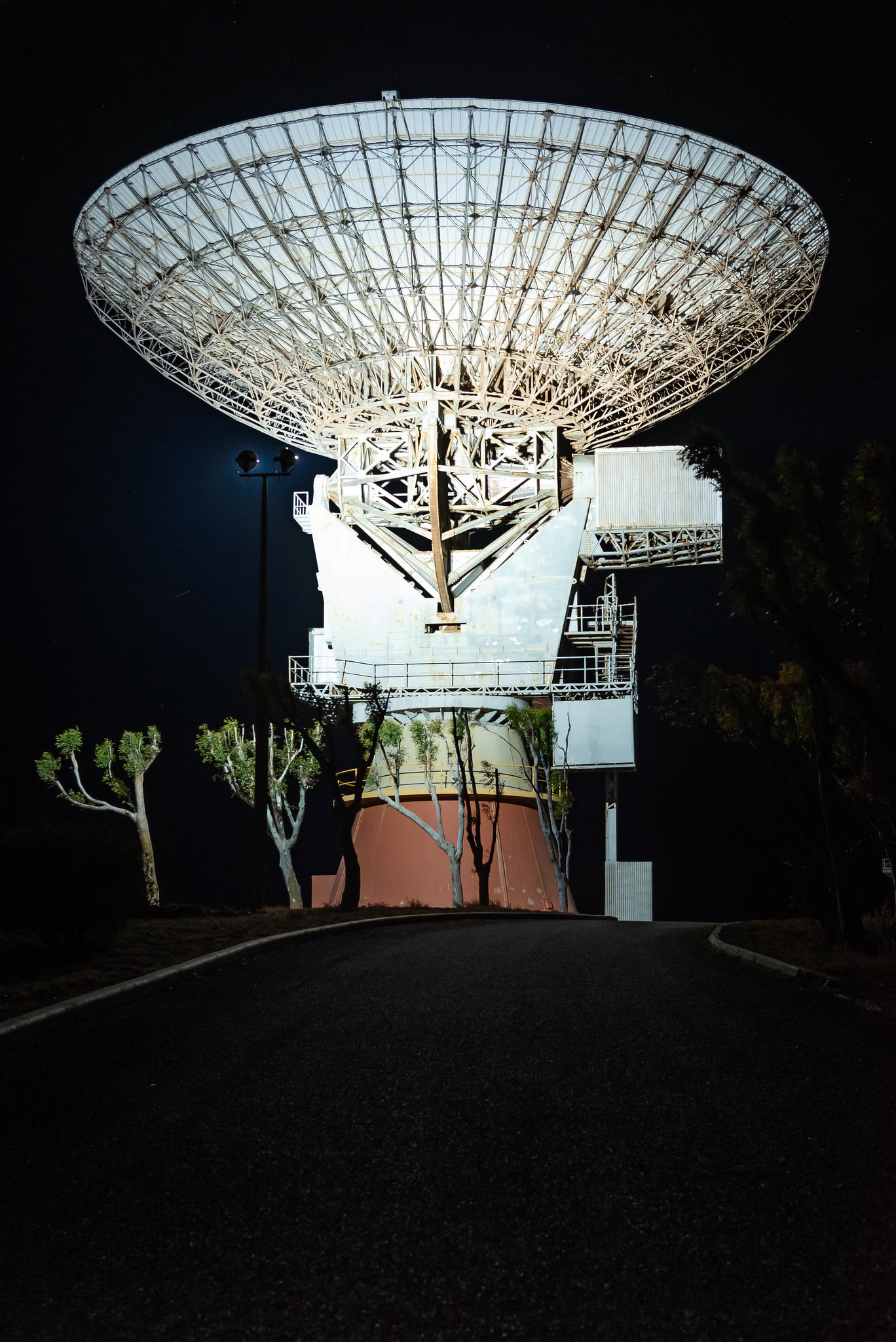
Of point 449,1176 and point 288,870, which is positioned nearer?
point 449,1176

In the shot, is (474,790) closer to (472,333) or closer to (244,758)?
(244,758)

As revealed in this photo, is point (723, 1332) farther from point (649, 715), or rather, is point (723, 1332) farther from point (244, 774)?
point (649, 715)

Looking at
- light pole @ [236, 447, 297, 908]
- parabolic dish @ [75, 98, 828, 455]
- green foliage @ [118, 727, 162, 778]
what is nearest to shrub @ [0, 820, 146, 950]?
light pole @ [236, 447, 297, 908]

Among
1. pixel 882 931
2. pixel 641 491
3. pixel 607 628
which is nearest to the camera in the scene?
pixel 882 931

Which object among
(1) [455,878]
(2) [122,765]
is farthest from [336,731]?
(2) [122,765]

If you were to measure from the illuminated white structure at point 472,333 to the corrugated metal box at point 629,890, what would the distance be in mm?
3720

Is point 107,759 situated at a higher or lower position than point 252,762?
higher

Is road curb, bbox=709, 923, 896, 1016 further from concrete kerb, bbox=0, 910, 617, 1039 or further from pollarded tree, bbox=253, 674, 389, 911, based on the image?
pollarded tree, bbox=253, 674, 389, 911

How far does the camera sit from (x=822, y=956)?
13.6 meters

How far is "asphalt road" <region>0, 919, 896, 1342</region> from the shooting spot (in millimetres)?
3287

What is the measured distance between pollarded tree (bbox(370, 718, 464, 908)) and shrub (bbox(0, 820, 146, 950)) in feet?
80.8

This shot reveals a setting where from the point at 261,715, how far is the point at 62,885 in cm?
1131

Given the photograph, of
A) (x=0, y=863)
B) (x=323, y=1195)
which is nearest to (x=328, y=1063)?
(x=323, y=1195)

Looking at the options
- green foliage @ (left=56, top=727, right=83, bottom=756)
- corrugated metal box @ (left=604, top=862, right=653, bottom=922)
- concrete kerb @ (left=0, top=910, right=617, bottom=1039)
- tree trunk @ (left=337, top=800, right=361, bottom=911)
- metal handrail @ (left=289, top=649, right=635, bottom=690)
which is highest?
metal handrail @ (left=289, top=649, right=635, bottom=690)
